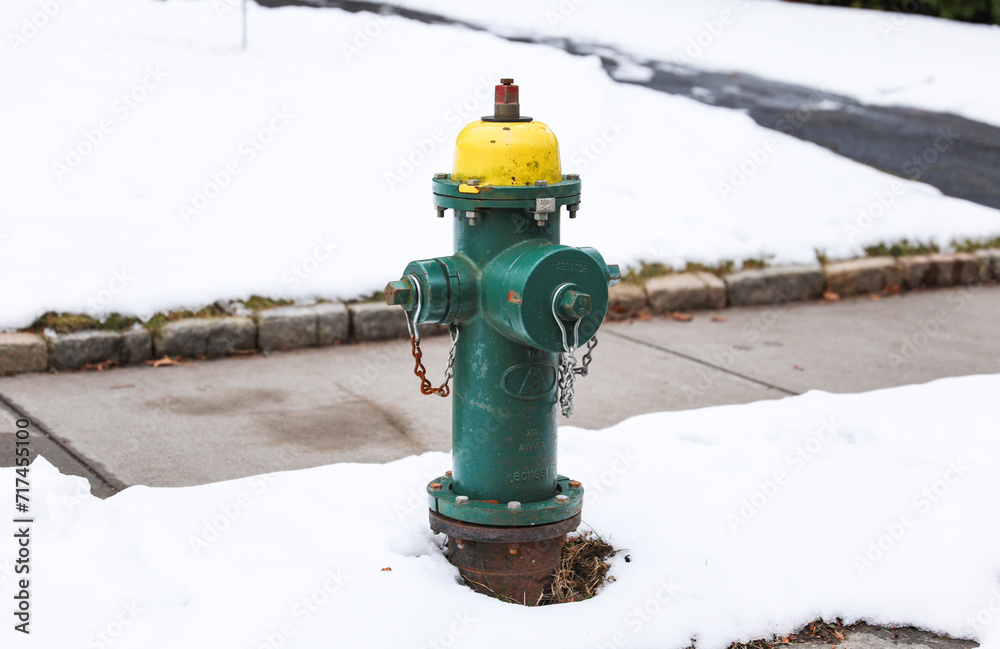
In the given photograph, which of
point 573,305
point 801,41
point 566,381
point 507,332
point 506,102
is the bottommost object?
point 566,381

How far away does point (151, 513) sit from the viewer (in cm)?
324

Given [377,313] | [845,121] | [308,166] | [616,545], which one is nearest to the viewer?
[616,545]

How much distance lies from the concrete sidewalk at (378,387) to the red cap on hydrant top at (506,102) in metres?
1.69

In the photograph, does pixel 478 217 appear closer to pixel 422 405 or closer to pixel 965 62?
pixel 422 405

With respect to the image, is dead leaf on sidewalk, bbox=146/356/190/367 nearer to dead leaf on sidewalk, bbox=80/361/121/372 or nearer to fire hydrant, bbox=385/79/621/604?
dead leaf on sidewalk, bbox=80/361/121/372

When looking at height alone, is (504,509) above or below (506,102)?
below

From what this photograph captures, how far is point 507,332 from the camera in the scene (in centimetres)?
277

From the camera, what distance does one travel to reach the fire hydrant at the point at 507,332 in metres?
2.71

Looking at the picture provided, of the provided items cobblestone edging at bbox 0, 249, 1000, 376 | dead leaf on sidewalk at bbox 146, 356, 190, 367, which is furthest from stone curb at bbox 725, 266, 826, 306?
dead leaf on sidewalk at bbox 146, 356, 190, 367

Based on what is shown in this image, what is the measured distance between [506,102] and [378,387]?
2313 mm

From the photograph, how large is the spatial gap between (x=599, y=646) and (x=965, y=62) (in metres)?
11.5

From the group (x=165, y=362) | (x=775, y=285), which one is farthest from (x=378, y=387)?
(x=775, y=285)

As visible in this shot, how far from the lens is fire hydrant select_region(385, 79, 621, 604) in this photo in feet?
8.88

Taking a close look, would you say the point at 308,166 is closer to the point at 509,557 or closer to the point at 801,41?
the point at 509,557
